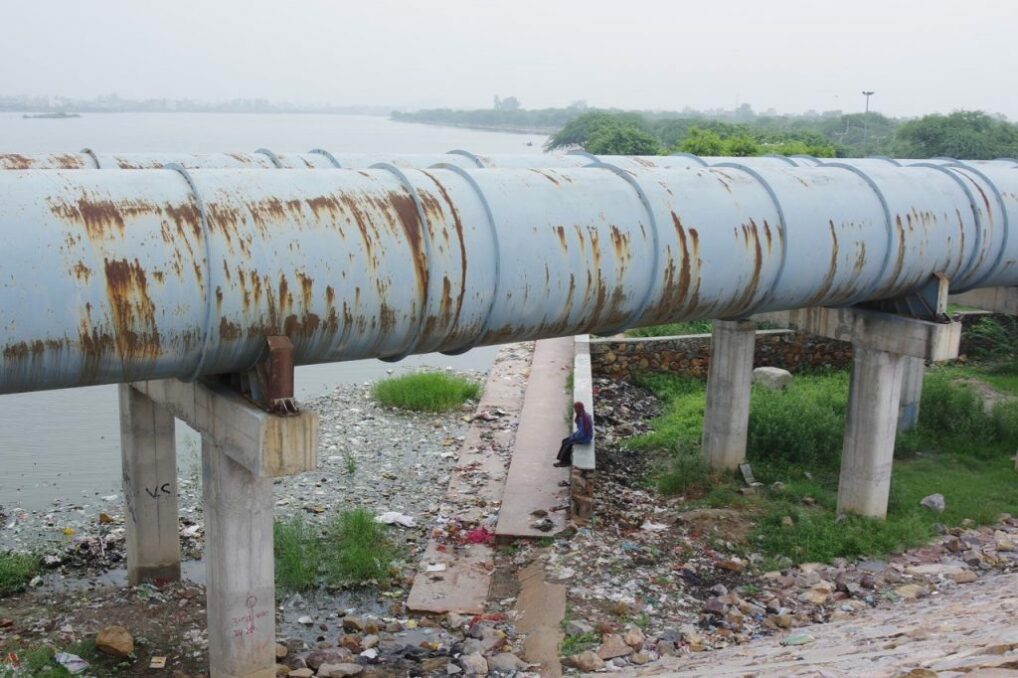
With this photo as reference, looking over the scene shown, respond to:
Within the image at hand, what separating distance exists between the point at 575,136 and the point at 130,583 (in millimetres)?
71420

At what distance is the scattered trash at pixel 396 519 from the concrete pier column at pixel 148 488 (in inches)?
91.4

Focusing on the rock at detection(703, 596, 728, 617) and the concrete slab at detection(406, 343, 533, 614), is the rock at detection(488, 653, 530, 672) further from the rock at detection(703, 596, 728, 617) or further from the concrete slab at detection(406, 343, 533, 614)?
the rock at detection(703, 596, 728, 617)

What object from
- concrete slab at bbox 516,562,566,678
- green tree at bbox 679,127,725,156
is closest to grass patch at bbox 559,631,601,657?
concrete slab at bbox 516,562,566,678

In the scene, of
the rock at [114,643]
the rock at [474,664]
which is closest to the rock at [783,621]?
the rock at [474,664]

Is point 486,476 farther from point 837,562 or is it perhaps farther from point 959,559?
point 959,559

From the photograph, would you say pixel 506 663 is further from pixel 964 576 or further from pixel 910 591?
pixel 964 576

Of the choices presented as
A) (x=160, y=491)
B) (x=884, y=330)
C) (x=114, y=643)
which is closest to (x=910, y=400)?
(x=884, y=330)

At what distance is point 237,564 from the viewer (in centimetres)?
651

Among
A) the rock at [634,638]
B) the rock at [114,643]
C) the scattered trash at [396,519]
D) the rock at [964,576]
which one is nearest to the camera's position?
the rock at [634,638]

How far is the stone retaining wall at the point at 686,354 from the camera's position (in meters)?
15.6

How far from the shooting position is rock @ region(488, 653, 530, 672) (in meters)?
7.09

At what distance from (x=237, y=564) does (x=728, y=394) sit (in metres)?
6.59

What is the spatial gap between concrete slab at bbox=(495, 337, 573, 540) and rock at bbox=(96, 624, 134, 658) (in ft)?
11.8

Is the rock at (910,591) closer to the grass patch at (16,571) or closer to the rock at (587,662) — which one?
the rock at (587,662)
